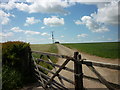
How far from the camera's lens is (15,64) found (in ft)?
23.9

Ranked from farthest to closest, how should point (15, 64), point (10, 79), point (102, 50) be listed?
point (102, 50), point (15, 64), point (10, 79)

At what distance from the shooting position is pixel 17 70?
7.25 m

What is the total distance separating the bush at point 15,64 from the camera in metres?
6.24

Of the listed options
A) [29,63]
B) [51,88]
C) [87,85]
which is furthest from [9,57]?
[87,85]

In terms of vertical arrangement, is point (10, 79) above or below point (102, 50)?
above

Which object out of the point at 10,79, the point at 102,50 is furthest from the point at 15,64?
the point at 102,50

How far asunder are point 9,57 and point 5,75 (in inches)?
43.6

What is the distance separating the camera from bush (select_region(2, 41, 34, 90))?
624 cm

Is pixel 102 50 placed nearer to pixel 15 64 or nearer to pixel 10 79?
pixel 15 64

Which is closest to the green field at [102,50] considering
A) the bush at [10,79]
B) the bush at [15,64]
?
the bush at [15,64]

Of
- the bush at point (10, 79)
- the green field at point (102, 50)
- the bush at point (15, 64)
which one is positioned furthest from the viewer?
the green field at point (102, 50)

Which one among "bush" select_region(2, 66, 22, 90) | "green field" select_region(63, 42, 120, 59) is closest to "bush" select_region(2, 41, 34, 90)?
"bush" select_region(2, 66, 22, 90)

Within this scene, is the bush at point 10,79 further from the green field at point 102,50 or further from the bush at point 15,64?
the green field at point 102,50

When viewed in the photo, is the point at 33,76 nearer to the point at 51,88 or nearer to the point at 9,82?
the point at 9,82
